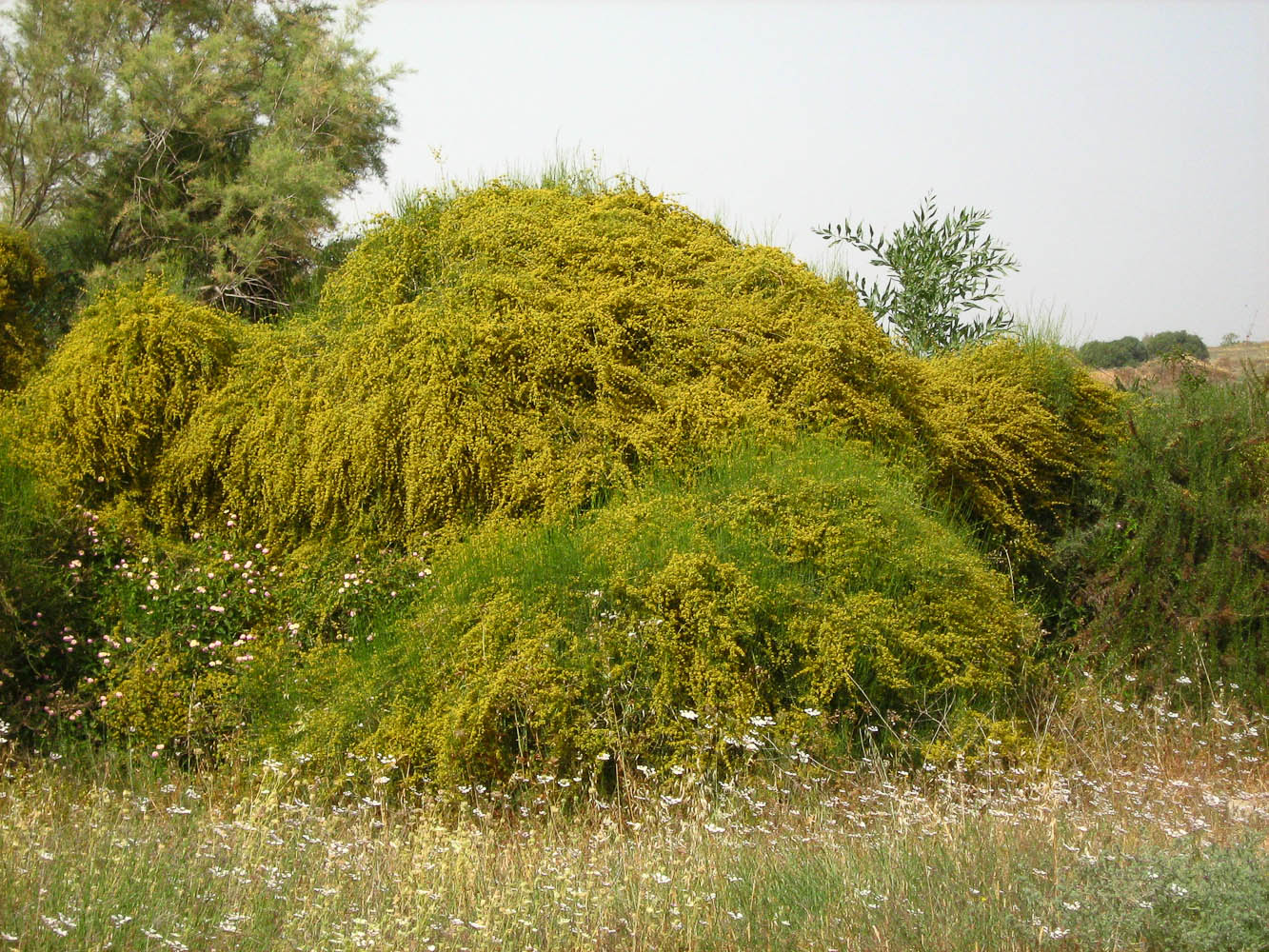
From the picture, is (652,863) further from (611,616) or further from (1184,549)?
(1184,549)

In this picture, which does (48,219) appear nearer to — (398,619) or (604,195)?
(604,195)

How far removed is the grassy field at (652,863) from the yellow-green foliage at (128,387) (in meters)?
2.44

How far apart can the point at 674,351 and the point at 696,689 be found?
274 centimetres

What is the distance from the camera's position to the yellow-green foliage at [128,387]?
771 cm

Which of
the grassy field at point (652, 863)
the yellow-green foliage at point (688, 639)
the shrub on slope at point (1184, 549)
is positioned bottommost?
the grassy field at point (652, 863)

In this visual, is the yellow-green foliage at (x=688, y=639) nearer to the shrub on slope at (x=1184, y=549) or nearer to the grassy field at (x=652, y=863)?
the grassy field at (x=652, y=863)

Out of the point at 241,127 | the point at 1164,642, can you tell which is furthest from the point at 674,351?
the point at 241,127

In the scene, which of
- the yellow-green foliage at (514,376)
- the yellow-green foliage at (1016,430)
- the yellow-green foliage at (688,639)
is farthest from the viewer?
the yellow-green foliage at (1016,430)

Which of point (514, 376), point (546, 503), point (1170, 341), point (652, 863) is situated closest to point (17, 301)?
point (514, 376)

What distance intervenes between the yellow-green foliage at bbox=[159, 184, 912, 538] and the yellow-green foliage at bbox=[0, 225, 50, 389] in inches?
119

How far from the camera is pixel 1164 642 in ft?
25.6

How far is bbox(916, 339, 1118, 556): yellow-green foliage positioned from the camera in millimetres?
8156

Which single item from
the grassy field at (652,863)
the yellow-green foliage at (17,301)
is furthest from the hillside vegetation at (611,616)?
the yellow-green foliage at (17,301)

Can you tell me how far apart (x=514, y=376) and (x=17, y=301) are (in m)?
5.32
